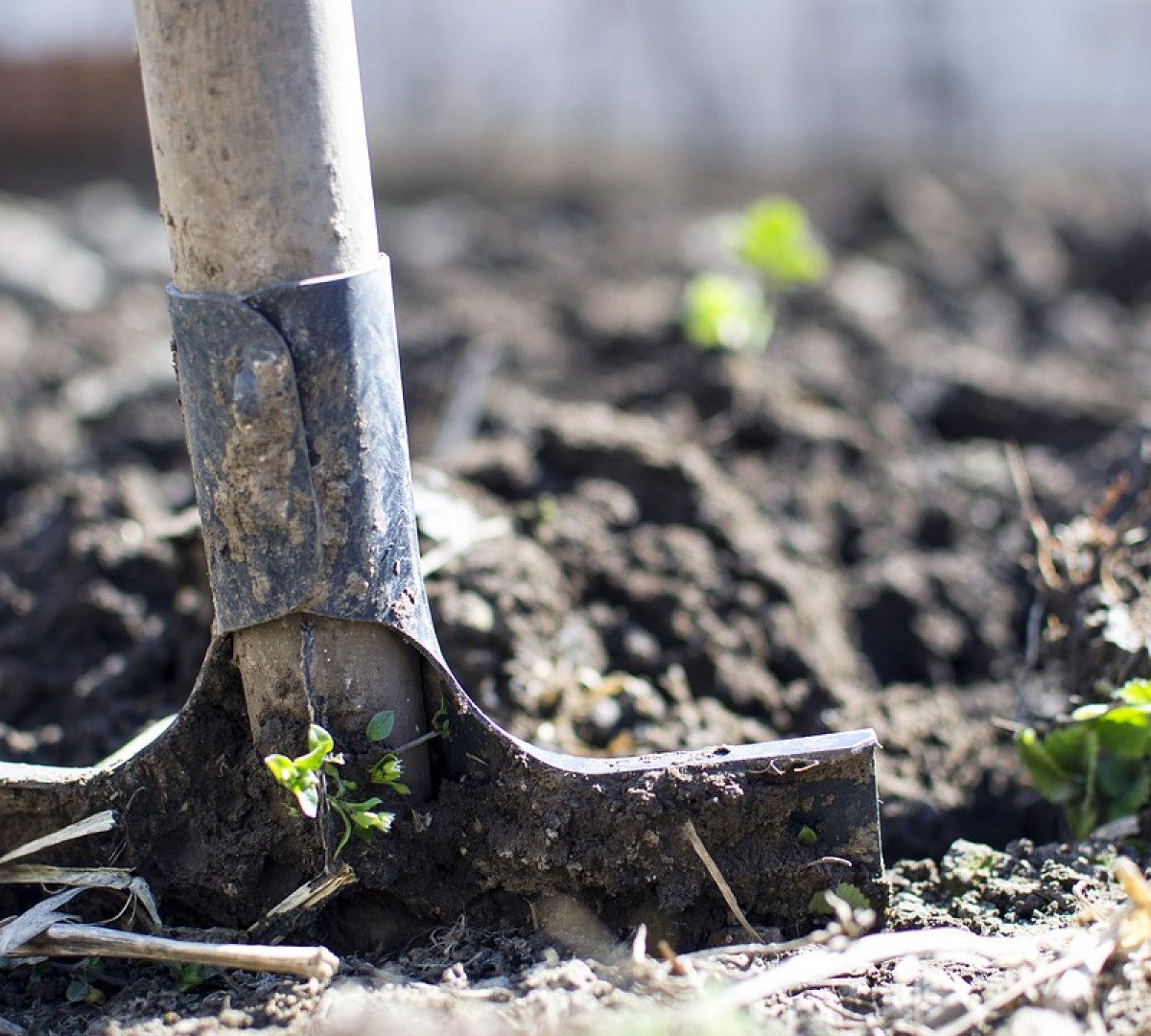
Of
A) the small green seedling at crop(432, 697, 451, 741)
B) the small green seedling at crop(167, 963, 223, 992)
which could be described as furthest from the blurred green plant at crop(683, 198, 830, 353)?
the small green seedling at crop(167, 963, 223, 992)

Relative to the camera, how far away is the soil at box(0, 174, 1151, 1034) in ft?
4.81

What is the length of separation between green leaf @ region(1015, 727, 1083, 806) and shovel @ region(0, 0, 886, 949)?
14.7 inches

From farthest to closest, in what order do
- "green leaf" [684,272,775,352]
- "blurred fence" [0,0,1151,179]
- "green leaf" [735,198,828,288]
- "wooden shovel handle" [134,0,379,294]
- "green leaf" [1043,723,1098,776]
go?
"blurred fence" [0,0,1151,179] → "green leaf" [735,198,828,288] → "green leaf" [684,272,775,352] → "green leaf" [1043,723,1098,776] → "wooden shovel handle" [134,0,379,294]

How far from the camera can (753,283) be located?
14.8ft

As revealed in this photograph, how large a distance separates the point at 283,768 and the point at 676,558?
1.20 m

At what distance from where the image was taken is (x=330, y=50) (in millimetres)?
1329

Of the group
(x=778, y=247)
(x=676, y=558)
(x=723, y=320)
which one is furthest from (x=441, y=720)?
(x=778, y=247)

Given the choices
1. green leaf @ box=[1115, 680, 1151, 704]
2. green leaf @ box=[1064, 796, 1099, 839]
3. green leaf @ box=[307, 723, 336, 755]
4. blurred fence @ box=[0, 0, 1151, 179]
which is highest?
blurred fence @ box=[0, 0, 1151, 179]

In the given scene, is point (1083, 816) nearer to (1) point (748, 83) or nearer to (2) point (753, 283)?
(2) point (753, 283)

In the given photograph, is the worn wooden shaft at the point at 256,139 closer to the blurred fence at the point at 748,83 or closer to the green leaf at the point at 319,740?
the green leaf at the point at 319,740

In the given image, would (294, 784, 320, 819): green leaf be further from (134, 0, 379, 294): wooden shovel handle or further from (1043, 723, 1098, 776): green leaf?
(1043, 723, 1098, 776): green leaf

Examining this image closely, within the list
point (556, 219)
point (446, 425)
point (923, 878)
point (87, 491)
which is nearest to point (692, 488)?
point (446, 425)

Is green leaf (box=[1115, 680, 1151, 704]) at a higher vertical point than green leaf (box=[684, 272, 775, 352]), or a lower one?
lower

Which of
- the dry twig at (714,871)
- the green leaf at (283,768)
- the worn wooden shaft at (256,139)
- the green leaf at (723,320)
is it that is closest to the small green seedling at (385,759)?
the green leaf at (283,768)
